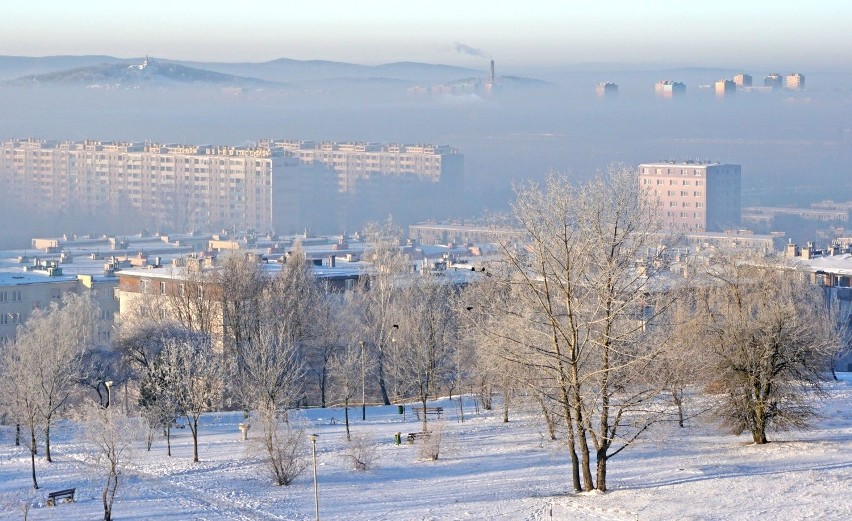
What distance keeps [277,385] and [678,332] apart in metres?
9.70

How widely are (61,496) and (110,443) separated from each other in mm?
1500

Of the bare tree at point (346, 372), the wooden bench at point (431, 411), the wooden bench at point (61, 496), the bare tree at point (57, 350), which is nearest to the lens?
the wooden bench at point (61, 496)

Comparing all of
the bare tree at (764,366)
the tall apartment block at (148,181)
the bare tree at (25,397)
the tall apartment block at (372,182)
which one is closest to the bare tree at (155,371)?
the bare tree at (25,397)

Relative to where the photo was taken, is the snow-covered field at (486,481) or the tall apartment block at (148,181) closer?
the snow-covered field at (486,481)

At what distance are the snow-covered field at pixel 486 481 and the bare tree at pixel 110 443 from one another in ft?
1.20

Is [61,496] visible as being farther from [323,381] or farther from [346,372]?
[323,381]

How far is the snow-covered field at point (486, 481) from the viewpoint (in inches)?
740

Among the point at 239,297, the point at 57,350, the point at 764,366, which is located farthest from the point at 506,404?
the point at 239,297

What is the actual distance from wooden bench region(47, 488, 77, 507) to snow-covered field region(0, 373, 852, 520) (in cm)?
14

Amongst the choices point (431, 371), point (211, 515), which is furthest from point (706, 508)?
point (431, 371)

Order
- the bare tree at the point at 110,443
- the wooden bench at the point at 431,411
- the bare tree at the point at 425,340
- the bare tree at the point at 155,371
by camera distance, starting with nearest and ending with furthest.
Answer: the bare tree at the point at 110,443, the bare tree at the point at 155,371, the wooden bench at the point at 431,411, the bare tree at the point at 425,340

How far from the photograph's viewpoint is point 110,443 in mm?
20500

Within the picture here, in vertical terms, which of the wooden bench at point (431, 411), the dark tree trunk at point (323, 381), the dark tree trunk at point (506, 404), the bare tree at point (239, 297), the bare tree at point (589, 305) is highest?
the bare tree at point (589, 305)

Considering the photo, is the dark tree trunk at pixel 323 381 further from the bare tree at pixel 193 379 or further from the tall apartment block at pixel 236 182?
the tall apartment block at pixel 236 182
